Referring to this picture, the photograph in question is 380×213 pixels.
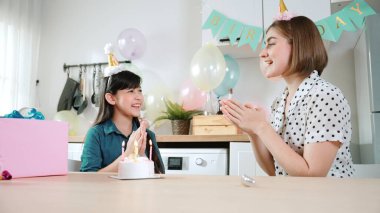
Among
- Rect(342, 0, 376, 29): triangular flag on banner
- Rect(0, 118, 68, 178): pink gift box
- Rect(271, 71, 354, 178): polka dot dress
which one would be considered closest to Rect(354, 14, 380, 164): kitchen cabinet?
Rect(342, 0, 376, 29): triangular flag on banner

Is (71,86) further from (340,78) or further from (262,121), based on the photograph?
(262,121)

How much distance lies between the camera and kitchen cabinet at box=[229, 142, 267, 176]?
208 centimetres

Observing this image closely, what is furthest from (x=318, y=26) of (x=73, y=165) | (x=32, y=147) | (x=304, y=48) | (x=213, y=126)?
(x=32, y=147)

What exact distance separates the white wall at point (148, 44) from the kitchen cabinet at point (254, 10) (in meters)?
0.40

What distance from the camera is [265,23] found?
249cm

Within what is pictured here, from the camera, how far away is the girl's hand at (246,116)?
41.8 inches

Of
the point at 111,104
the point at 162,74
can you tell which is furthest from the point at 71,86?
the point at 111,104

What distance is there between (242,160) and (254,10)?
1.09 metres

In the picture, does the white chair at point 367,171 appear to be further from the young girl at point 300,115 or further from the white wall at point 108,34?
the white wall at point 108,34

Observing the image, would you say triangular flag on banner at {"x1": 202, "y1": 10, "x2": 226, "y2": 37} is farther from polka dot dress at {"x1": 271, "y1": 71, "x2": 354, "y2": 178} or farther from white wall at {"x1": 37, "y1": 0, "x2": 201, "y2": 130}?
polka dot dress at {"x1": 271, "y1": 71, "x2": 354, "y2": 178}

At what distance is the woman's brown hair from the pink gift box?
29.6 inches

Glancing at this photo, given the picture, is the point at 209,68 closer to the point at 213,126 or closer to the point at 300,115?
the point at 213,126

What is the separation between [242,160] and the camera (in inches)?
82.3

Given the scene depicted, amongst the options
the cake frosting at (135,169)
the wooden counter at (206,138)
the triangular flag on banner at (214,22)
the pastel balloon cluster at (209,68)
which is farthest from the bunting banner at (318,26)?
the cake frosting at (135,169)
